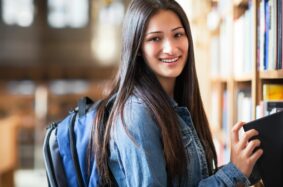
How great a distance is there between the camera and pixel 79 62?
29.3 ft

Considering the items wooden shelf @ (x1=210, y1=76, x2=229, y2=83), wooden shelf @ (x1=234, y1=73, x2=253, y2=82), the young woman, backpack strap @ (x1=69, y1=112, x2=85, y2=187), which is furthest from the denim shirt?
wooden shelf @ (x1=210, y1=76, x2=229, y2=83)

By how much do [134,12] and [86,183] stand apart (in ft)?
1.67

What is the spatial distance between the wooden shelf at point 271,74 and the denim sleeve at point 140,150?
40 centimetres

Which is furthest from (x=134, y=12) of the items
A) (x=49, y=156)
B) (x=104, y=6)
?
(x=104, y=6)

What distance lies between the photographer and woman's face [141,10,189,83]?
1.18 meters

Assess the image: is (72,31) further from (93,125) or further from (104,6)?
(93,125)

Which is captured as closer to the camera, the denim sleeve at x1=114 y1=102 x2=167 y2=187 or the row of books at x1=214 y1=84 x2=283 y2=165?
the denim sleeve at x1=114 y1=102 x2=167 y2=187

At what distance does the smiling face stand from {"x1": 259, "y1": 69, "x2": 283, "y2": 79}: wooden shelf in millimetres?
279

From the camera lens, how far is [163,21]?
3.88ft

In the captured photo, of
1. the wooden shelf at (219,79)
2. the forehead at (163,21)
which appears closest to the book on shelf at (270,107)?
the forehead at (163,21)

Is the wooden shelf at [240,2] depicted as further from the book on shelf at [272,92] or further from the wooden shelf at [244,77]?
the book on shelf at [272,92]

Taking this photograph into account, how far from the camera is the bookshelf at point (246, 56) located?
1.25m

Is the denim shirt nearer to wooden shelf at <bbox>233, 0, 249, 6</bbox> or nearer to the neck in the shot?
the neck

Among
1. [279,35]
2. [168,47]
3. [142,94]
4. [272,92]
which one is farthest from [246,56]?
[142,94]
